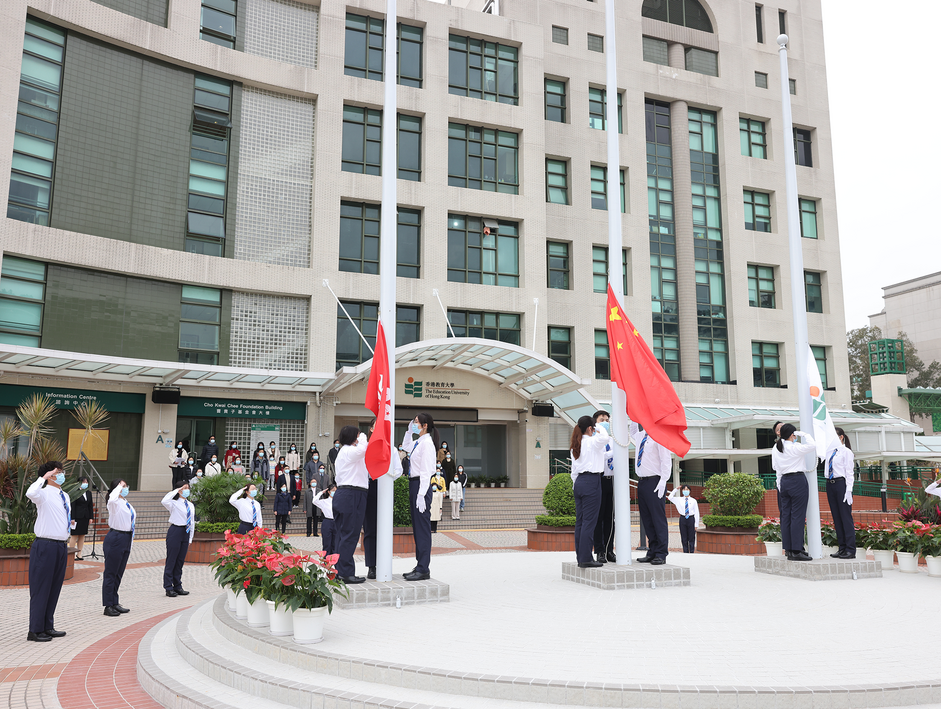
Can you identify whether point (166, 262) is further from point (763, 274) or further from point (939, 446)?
point (939, 446)

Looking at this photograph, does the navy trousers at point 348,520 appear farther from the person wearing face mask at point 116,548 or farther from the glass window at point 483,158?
the glass window at point 483,158

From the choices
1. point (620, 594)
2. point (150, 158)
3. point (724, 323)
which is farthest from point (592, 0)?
point (620, 594)

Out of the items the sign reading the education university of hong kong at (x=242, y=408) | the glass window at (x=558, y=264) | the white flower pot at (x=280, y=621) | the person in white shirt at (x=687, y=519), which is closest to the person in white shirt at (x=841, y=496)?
the person in white shirt at (x=687, y=519)

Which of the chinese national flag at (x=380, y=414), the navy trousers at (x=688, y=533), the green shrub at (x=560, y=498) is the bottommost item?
the navy trousers at (x=688, y=533)

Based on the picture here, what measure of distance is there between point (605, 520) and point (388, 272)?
4.70 metres

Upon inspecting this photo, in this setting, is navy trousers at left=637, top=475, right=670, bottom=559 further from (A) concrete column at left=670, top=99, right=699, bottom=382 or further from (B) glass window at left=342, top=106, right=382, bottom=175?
(A) concrete column at left=670, top=99, right=699, bottom=382

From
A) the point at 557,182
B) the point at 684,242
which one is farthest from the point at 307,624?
the point at 684,242

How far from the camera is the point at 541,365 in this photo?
27281 millimetres

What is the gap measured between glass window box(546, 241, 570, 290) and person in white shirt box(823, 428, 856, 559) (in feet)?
77.2

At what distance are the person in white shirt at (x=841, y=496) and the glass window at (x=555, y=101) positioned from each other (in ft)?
90.9

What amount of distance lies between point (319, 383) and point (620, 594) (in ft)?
67.5

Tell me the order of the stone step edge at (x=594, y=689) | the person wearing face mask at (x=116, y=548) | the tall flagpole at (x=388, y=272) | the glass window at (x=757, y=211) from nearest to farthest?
1. the stone step edge at (x=594, y=689)
2. the tall flagpole at (x=388, y=272)
3. the person wearing face mask at (x=116, y=548)
4. the glass window at (x=757, y=211)

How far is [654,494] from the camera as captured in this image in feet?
31.7

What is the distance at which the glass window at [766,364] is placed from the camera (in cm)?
3691
